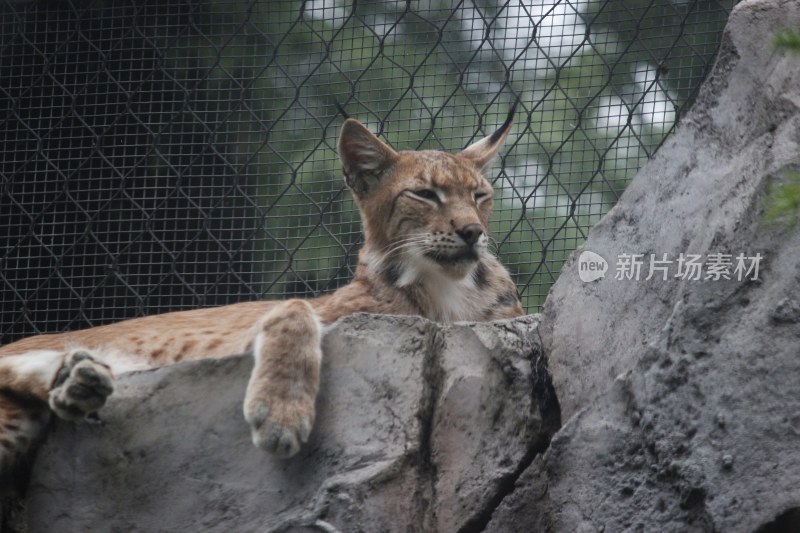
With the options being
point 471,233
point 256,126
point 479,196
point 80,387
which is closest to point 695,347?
point 471,233

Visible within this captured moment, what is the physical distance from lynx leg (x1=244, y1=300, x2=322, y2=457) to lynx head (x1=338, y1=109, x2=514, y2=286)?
1067 millimetres

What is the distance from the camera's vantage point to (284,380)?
4324 mm

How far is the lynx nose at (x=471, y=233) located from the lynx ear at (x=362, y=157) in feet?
2.39

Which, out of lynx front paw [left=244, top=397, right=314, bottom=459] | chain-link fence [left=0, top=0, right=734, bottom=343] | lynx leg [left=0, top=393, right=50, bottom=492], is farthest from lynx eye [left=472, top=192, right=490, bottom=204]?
lynx leg [left=0, top=393, right=50, bottom=492]

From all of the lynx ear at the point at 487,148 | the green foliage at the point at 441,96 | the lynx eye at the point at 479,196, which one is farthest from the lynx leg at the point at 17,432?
the lynx ear at the point at 487,148

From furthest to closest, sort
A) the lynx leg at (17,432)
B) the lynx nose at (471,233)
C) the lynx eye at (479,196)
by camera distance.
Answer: the lynx eye at (479,196) → the lynx nose at (471,233) → the lynx leg at (17,432)

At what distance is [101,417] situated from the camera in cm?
468

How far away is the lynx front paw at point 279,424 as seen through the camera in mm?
4199

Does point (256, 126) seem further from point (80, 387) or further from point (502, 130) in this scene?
point (80, 387)

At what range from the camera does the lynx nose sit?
18.1 ft

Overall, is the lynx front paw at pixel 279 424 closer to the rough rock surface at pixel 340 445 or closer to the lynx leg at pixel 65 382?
the rough rock surface at pixel 340 445

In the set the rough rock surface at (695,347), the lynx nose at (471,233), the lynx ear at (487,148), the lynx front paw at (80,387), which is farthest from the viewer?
the lynx ear at (487,148)

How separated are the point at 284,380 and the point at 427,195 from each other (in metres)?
1.77

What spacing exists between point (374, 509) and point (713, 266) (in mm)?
1268
